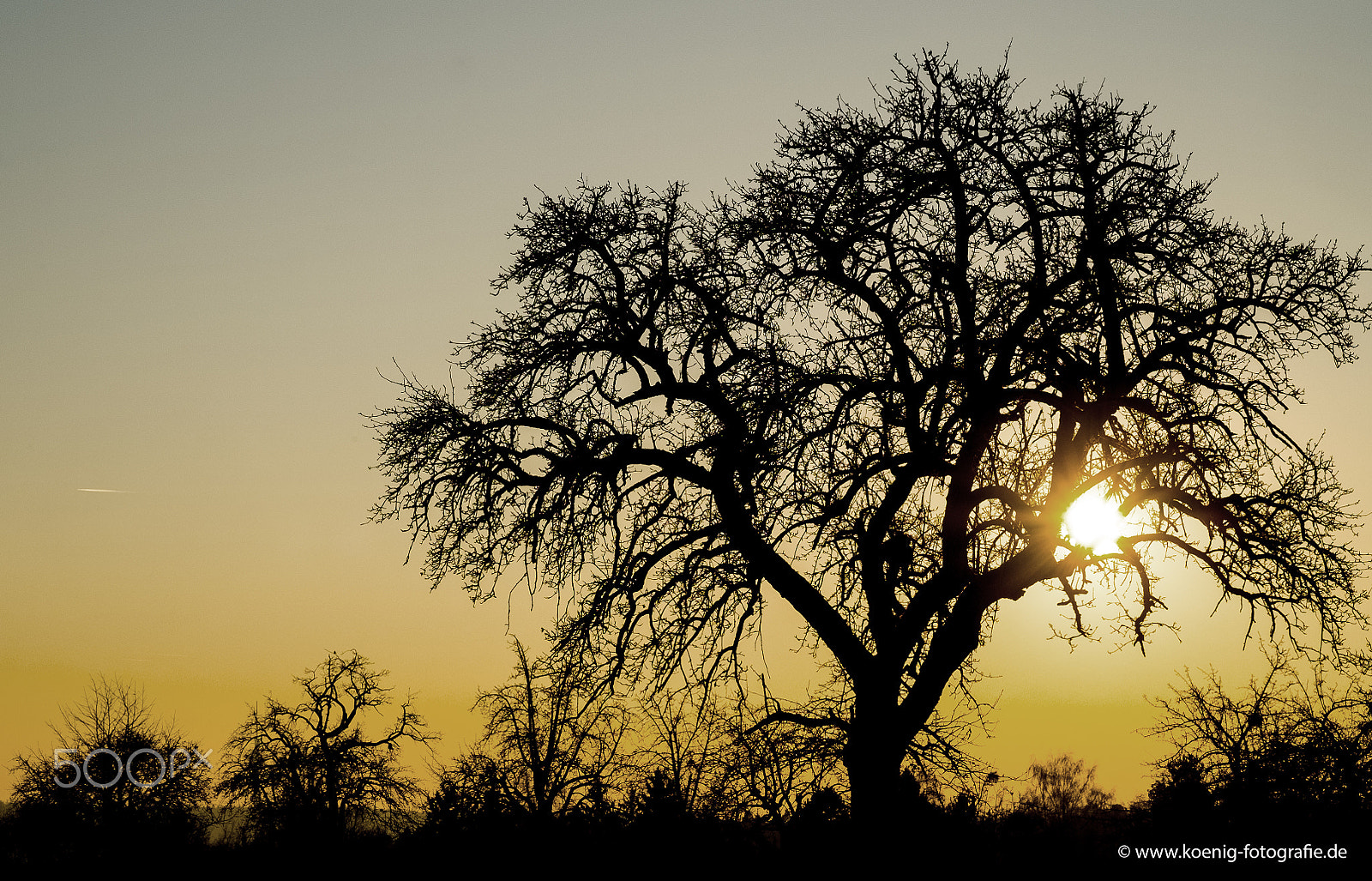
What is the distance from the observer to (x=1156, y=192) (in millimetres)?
11438

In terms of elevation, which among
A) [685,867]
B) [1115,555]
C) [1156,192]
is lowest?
[685,867]

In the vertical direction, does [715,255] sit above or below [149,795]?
above

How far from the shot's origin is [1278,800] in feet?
53.1

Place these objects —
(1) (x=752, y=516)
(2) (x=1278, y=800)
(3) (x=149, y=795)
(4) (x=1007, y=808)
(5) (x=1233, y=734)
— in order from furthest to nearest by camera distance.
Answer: (3) (x=149, y=795)
(5) (x=1233, y=734)
(2) (x=1278, y=800)
(4) (x=1007, y=808)
(1) (x=752, y=516)

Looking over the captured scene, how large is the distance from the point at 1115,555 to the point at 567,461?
20.4 ft

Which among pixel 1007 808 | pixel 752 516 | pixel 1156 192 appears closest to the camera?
pixel 1156 192

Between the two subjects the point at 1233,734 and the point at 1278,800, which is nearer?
the point at 1278,800

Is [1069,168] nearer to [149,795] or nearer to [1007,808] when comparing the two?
[1007,808]

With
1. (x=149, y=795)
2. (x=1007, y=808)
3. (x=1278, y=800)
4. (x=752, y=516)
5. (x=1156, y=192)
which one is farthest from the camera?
(x=149, y=795)

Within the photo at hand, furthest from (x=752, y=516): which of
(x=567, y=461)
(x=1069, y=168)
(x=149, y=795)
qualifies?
(x=149, y=795)

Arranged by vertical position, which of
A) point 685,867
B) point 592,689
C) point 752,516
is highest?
point 752,516

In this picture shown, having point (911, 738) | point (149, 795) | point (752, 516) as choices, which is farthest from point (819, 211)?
point (149, 795)

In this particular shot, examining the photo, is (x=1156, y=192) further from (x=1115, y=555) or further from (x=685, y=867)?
(x=685, y=867)

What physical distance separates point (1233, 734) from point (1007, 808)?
41.7 feet
